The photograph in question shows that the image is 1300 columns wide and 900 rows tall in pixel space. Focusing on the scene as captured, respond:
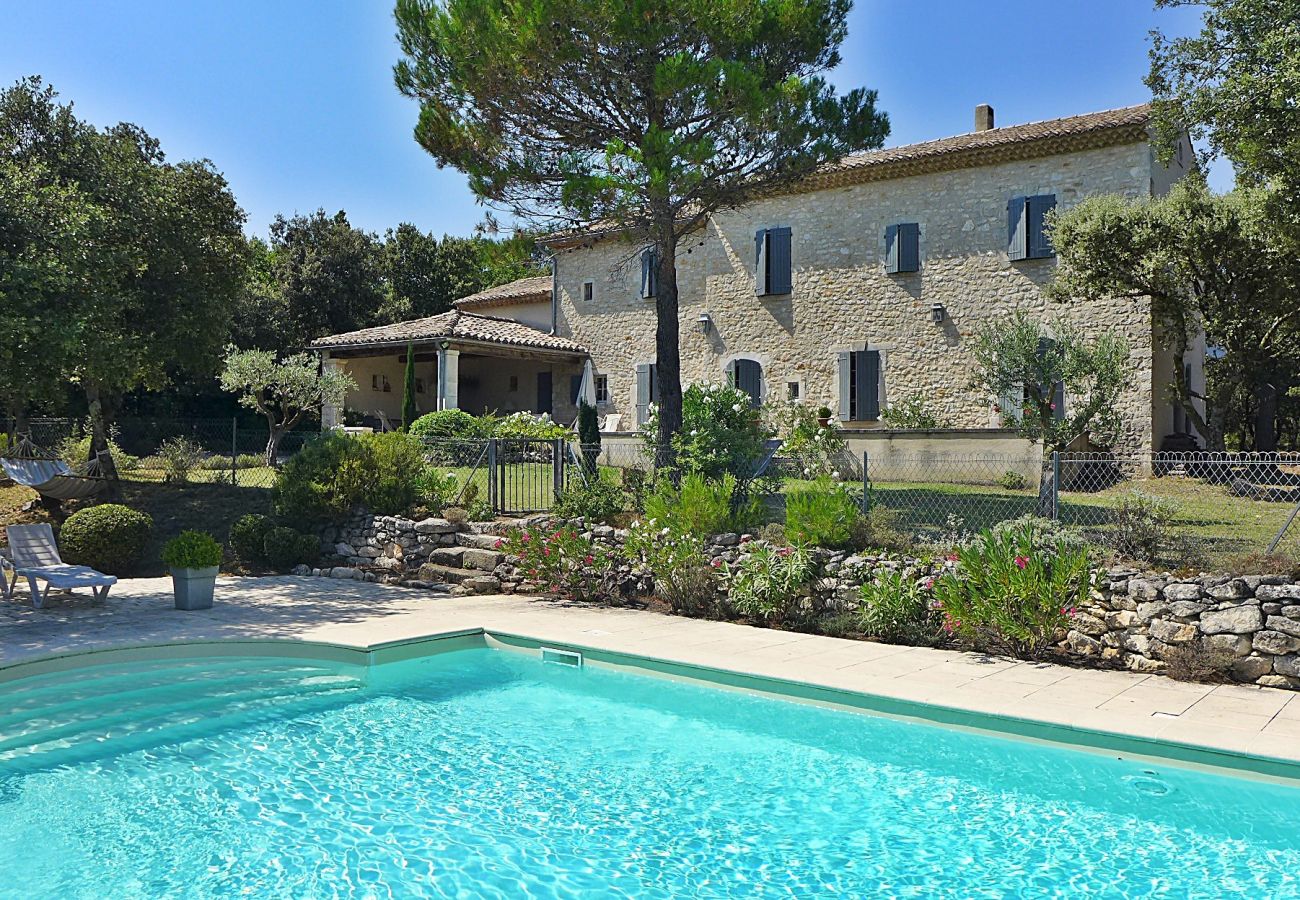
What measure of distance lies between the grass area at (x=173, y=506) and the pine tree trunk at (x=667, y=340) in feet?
21.3

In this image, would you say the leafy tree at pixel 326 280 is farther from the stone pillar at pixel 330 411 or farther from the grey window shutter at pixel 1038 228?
the grey window shutter at pixel 1038 228

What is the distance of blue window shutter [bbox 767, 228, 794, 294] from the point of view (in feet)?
70.0

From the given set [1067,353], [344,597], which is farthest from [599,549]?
[1067,353]

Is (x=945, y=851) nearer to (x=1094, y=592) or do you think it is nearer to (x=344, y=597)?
(x=1094, y=592)

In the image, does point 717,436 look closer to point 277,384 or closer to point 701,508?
point 701,508

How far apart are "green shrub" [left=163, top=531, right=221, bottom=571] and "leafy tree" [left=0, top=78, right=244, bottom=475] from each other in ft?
7.10

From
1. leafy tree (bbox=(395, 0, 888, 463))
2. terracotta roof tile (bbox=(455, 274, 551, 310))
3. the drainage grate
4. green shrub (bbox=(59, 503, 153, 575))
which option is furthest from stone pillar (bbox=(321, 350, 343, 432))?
the drainage grate

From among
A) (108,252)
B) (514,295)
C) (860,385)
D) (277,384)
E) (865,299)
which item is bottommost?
(860,385)

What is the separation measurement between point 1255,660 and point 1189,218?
1095cm

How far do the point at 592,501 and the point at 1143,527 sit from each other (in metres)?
5.84

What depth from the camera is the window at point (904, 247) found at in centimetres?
1961

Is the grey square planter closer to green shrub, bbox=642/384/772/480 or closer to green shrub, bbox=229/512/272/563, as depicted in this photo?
green shrub, bbox=229/512/272/563

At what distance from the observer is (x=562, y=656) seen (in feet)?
25.2

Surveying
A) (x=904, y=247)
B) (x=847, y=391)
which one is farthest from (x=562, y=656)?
(x=904, y=247)
